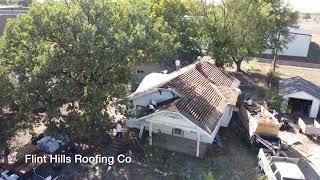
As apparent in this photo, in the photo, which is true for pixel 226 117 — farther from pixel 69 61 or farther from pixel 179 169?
pixel 69 61

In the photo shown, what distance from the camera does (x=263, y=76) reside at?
4666cm

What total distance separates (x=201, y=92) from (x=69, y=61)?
1099 cm

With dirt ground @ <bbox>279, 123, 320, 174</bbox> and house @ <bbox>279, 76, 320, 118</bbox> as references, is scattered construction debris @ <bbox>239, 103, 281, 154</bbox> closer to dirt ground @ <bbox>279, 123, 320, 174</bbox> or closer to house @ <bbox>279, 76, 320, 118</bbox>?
dirt ground @ <bbox>279, 123, 320, 174</bbox>

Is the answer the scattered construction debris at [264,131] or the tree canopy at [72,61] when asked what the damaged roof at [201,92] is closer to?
the scattered construction debris at [264,131]

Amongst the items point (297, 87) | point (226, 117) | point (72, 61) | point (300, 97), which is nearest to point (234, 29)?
point (297, 87)

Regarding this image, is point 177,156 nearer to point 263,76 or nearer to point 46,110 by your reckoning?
point 46,110

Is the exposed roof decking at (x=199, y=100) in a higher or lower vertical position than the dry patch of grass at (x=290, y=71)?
higher

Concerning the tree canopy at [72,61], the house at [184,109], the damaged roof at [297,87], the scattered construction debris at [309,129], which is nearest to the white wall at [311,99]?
the damaged roof at [297,87]

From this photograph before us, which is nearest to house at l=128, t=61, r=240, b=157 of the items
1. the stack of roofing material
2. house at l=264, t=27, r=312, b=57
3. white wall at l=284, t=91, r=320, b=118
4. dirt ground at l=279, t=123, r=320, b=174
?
the stack of roofing material

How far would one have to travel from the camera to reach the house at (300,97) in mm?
32781

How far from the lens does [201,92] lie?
94.4ft

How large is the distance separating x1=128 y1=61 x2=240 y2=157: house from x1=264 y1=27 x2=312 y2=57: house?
2945cm

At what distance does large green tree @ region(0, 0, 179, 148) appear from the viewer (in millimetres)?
22812

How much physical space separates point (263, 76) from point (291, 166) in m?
24.7
